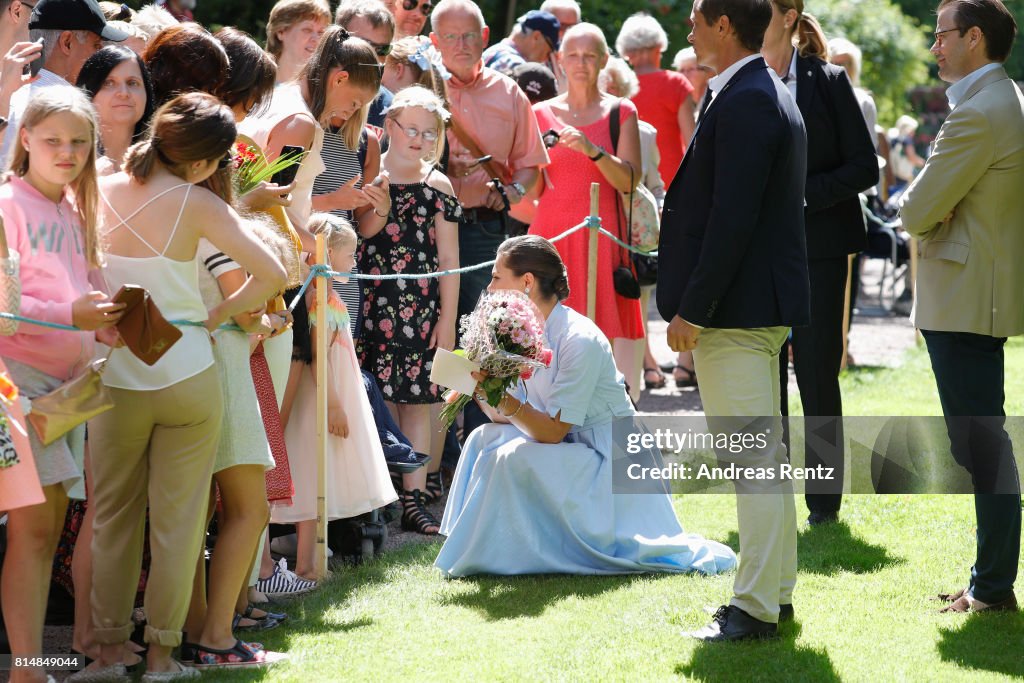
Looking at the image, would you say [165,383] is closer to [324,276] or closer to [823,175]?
[324,276]

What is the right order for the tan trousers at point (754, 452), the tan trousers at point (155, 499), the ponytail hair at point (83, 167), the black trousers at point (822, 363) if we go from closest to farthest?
1. the ponytail hair at point (83, 167)
2. the tan trousers at point (155, 499)
3. the tan trousers at point (754, 452)
4. the black trousers at point (822, 363)

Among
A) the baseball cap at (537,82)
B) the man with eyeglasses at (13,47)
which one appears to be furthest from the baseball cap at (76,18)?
the baseball cap at (537,82)

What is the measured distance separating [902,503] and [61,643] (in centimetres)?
432

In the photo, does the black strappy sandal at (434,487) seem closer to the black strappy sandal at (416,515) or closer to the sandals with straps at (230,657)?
the black strappy sandal at (416,515)

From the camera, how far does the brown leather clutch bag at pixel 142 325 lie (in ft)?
12.6

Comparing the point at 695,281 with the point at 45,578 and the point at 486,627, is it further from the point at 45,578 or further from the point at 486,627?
the point at 45,578

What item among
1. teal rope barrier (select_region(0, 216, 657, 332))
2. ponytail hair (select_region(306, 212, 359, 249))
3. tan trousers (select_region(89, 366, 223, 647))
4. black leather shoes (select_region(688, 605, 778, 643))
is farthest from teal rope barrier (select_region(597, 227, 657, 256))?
tan trousers (select_region(89, 366, 223, 647))

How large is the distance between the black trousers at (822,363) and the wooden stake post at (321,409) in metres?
2.23

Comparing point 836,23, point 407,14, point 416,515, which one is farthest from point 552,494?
point 836,23

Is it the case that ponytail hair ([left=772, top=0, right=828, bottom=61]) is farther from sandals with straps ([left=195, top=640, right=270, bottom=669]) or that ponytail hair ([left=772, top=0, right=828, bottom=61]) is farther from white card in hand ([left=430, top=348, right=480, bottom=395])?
sandals with straps ([left=195, top=640, right=270, bottom=669])

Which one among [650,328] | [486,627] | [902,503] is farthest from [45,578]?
A: [650,328]

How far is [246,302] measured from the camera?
430 cm

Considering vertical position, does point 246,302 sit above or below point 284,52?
below

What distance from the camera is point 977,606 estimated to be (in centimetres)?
508
